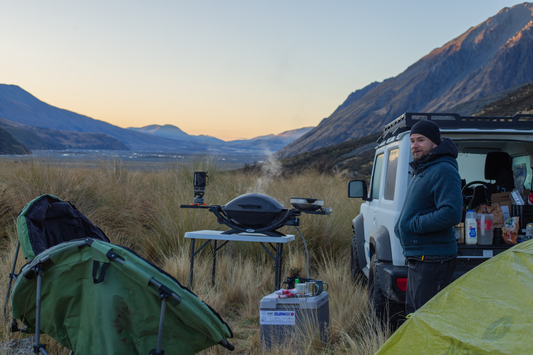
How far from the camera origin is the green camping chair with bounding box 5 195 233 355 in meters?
2.33

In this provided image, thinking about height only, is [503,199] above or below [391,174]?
below

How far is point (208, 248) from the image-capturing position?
6.73m

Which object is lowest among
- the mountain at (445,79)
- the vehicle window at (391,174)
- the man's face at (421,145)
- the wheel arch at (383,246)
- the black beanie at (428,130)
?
the wheel arch at (383,246)

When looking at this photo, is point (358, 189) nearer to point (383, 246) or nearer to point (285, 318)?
point (383, 246)

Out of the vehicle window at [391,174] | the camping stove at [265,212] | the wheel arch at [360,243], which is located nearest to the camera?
the vehicle window at [391,174]

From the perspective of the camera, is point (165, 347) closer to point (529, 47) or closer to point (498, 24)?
point (529, 47)

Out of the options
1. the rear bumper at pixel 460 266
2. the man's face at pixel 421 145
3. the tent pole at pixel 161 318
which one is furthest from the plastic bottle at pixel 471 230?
the tent pole at pixel 161 318

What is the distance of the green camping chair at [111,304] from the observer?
233cm

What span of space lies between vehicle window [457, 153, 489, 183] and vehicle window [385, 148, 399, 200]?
107 inches

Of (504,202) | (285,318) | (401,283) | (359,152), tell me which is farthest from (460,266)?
(359,152)

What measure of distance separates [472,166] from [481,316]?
15.1 feet

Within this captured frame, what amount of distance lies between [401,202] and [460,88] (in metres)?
135

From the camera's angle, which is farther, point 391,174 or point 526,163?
point 526,163

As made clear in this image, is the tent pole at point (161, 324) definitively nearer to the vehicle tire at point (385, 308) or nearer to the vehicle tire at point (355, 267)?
the vehicle tire at point (385, 308)
